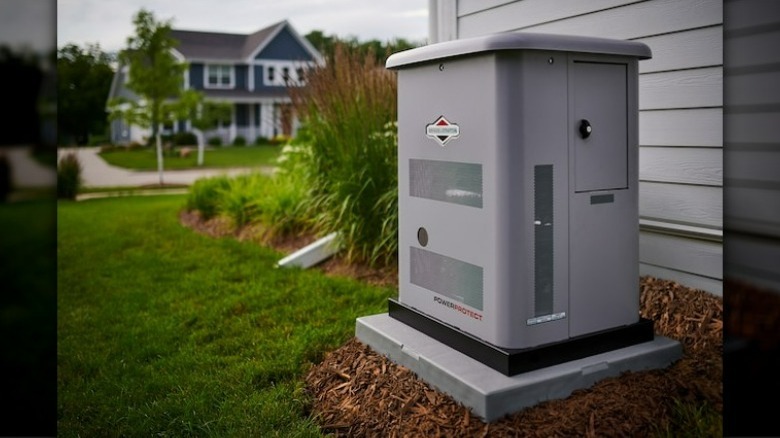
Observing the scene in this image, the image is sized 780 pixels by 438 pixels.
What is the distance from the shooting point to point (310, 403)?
2727 millimetres

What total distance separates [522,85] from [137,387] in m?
2.01

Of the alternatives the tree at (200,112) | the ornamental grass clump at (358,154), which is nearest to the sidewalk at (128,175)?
the tree at (200,112)

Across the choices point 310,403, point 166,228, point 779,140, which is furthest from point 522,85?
point 166,228

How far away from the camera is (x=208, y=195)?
7.62 metres

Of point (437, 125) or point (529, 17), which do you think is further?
point (529, 17)

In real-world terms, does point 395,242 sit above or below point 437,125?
below

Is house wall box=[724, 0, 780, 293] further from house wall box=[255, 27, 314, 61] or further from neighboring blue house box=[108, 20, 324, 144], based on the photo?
house wall box=[255, 27, 314, 61]

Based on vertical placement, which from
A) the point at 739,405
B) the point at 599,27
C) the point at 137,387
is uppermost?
the point at 599,27

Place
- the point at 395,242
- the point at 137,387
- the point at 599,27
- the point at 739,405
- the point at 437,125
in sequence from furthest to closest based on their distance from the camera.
A: 1. the point at 395,242
2. the point at 599,27
3. the point at 137,387
4. the point at 437,125
5. the point at 739,405

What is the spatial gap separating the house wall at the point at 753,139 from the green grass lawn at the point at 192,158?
52.0 feet

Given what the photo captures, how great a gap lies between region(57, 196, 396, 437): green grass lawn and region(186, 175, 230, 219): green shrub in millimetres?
1137

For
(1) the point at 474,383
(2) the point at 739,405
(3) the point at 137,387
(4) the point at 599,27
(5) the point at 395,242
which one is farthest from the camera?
(5) the point at 395,242

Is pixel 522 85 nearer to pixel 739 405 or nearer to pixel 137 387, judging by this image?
pixel 739 405

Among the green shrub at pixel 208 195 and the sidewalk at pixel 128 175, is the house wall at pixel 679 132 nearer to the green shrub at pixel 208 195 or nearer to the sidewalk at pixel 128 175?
the green shrub at pixel 208 195
